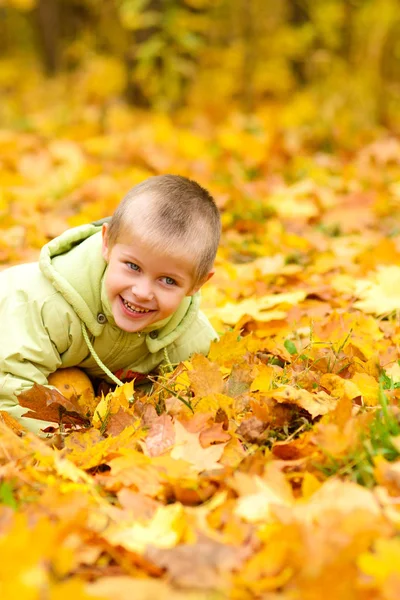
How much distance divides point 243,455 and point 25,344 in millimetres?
823

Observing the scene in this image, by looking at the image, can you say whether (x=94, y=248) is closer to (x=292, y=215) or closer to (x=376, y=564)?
(x=376, y=564)

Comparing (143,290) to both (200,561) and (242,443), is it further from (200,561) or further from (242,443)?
(200,561)

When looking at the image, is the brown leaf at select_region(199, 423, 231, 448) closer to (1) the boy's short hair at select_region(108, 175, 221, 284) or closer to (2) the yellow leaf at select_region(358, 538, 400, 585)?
(1) the boy's short hair at select_region(108, 175, 221, 284)

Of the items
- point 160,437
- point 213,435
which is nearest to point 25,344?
point 160,437

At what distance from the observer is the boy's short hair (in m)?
2.16

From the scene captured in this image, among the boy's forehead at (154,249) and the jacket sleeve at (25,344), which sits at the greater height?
the boy's forehead at (154,249)

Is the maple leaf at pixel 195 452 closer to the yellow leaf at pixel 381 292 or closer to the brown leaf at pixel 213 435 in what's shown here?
the brown leaf at pixel 213 435

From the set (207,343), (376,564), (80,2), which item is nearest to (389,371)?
(207,343)

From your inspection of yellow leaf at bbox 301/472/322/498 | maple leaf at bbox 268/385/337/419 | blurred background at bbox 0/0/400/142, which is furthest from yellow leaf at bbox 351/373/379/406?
blurred background at bbox 0/0/400/142

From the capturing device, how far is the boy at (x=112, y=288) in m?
2.18

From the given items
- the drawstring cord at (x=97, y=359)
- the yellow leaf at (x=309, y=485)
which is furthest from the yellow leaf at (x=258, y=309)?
the yellow leaf at (x=309, y=485)

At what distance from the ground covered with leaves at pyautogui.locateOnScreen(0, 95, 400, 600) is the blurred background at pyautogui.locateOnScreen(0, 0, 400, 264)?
415mm

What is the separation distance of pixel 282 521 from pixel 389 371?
1039 mm

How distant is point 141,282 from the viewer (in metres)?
2.20
